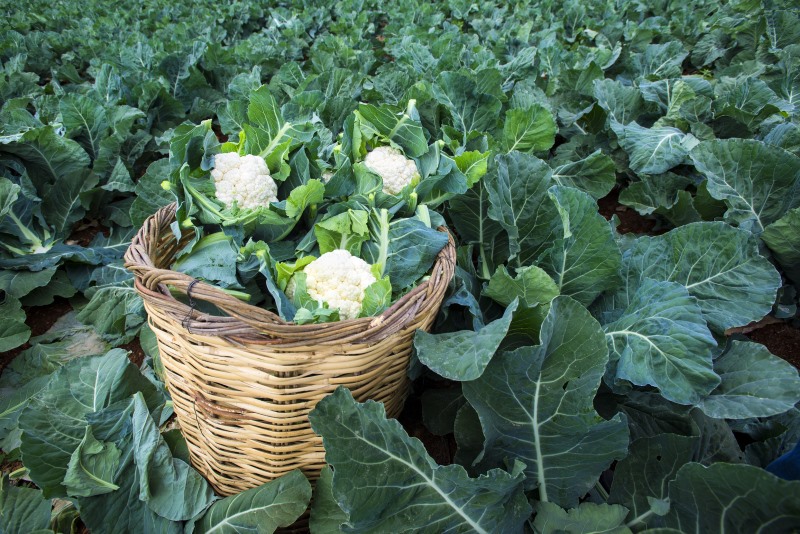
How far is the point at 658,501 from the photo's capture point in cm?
134

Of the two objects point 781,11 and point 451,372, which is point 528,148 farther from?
point 781,11

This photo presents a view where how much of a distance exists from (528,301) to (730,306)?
2.27 ft

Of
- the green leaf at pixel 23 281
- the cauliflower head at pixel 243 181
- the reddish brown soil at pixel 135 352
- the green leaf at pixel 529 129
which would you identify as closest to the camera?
the cauliflower head at pixel 243 181

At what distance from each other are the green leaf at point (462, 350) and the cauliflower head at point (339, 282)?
0.23 metres

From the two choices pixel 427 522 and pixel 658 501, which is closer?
pixel 658 501

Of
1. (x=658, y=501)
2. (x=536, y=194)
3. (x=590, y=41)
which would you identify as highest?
(x=536, y=194)

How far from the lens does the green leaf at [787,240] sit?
2.18 metres

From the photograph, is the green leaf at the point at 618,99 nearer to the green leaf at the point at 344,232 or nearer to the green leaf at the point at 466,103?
the green leaf at the point at 466,103

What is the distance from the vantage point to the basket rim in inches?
53.7

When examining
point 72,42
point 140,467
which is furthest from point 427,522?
point 72,42

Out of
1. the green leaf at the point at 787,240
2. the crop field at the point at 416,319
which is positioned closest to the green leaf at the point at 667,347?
the crop field at the point at 416,319

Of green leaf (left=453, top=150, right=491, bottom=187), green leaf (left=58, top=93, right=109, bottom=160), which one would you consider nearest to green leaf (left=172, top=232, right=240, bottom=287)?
green leaf (left=453, top=150, right=491, bottom=187)

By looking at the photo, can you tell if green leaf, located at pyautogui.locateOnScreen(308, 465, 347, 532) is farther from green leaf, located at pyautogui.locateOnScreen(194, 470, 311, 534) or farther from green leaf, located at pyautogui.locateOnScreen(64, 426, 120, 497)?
green leaf, located at pyautogui.locateOnScreen(64, 426, 120, 497)

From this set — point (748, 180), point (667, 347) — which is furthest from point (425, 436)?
point (748, 180)
